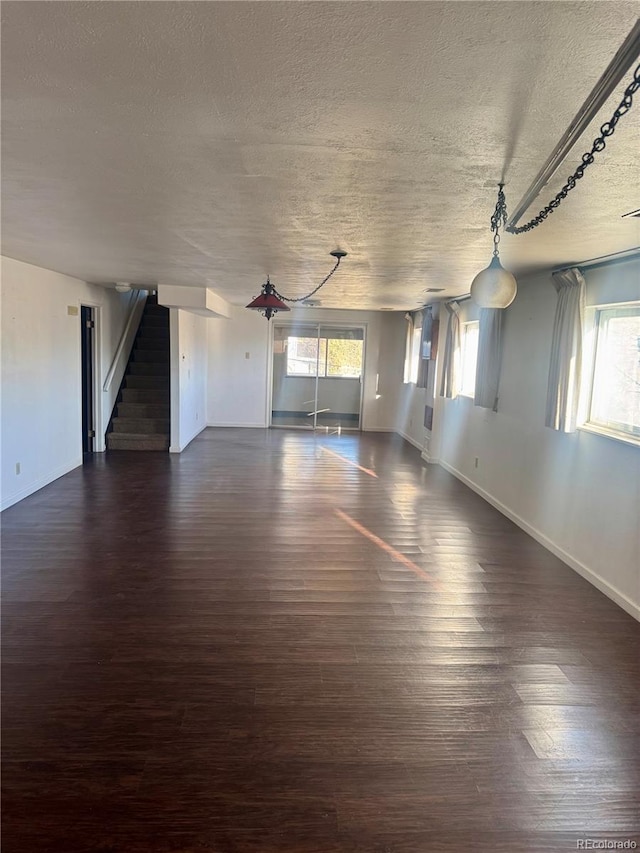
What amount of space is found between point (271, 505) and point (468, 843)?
371cm

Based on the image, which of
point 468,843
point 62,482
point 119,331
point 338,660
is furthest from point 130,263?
point 468,843

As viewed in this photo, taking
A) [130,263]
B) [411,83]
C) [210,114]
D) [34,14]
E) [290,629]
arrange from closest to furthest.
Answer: [34,14], [411,83], [210,114], [290,629], [130,263]

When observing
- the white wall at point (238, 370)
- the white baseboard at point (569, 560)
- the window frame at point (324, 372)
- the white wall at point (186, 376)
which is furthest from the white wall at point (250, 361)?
the white baseboard at point (569, 560)

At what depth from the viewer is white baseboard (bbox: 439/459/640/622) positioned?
3294 millimetres

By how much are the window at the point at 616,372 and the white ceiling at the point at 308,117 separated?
2.05 ft

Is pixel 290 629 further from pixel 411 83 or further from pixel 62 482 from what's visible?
pixel 62 482

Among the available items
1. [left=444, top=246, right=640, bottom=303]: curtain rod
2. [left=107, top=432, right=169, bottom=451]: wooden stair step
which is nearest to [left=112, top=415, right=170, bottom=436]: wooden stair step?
[left=107, top=432, right=169, bottom=451]: wooden stair step

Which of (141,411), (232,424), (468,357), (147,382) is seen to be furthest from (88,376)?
(468,357)

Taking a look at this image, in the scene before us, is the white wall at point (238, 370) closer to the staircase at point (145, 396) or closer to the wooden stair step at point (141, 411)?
the staircase at point (145, 396)

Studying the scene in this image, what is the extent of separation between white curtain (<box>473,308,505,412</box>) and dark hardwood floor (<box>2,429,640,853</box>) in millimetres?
1726

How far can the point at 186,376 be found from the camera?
7.82m

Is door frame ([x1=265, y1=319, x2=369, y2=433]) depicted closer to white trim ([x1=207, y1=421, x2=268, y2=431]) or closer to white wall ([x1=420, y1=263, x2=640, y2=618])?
white trim ([x1=207, y1=421, x2=268, y2=431])

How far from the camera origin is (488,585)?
11.7 ft

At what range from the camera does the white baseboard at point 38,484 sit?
4800mm
